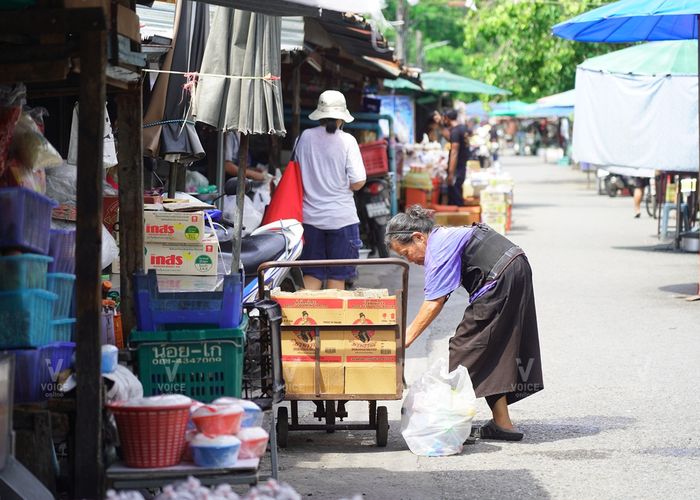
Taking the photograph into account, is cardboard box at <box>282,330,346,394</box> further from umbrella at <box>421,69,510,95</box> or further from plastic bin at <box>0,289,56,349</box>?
umbrella at <box>421,69,510,95</box>

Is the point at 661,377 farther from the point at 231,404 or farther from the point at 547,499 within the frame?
the point at 231,404

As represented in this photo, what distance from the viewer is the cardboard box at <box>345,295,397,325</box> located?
21.8ft

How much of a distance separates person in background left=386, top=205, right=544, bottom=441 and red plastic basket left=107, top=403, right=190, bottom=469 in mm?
2719

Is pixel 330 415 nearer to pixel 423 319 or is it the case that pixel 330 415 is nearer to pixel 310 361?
pixel 310 361

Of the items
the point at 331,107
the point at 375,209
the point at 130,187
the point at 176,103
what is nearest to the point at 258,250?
the point at 176,103

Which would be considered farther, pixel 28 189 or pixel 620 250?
pixel 620 250

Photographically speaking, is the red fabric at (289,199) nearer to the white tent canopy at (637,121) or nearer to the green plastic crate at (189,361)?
the green plastic crate at (189,361)

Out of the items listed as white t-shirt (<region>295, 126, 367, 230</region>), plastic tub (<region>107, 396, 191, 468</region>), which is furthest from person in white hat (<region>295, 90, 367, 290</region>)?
plastic tub (<region>107, 396, 191, 468</region>)

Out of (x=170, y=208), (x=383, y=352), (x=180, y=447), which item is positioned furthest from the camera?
(x=170, y=208)

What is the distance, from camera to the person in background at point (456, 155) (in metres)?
20.4

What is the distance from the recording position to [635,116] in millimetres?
17547

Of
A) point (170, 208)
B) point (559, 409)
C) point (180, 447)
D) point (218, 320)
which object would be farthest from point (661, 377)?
point (180, 447)

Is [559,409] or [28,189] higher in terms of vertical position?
[28,189]

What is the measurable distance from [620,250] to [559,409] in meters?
10.9
